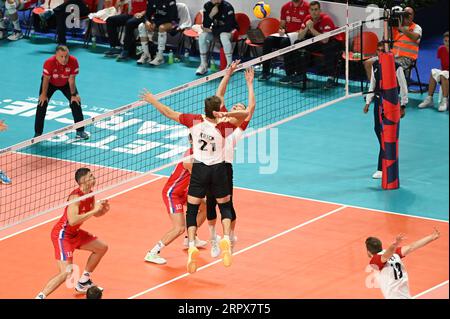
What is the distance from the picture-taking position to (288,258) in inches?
770

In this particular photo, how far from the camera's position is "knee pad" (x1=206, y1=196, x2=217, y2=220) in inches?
752

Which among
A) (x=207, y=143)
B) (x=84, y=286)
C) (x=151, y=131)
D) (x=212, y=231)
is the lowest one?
(x=151, y=131)

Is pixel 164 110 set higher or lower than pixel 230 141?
higher

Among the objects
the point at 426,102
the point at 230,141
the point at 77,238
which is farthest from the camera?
the point at 426,102

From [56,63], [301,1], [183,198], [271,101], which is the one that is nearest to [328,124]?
[271,101]

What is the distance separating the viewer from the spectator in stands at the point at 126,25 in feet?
102

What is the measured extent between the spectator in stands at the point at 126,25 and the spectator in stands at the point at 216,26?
2224 mm

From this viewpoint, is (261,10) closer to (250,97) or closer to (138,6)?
(138,6)

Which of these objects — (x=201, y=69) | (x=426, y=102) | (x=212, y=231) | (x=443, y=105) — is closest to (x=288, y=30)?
(x=201, y=69)

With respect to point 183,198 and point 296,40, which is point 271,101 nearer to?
point 296,40

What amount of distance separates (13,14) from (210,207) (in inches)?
635

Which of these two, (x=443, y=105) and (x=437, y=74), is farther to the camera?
(x=437, y=74)

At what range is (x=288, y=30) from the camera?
2947cm

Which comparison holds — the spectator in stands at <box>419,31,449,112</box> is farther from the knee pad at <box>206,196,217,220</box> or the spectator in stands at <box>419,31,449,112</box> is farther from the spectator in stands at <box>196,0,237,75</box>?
the knee pad at <box>206,196,217,220</box>
